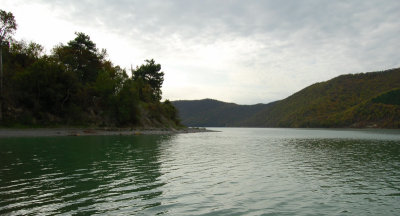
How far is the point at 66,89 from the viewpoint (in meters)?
87.9

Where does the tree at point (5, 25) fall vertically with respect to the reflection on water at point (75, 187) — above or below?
above

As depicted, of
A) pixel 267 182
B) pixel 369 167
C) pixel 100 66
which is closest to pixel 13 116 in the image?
pixel 100 66

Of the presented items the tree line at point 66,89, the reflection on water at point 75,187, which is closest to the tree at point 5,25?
the tree line at point 66,89

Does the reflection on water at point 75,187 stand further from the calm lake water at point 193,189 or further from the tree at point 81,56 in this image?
the tree at point 81,56

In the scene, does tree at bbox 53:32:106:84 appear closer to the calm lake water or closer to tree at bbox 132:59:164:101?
tree at bbox 132:59:164:101

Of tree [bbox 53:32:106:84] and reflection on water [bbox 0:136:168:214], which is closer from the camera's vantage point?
reflection on water [bbox 0:136:168:214]

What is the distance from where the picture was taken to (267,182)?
20016 mm

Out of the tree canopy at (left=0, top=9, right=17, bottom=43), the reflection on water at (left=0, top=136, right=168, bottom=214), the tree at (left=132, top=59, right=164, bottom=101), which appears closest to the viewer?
the reflection on water at (left=0, top=136, right=168, bottom=214)

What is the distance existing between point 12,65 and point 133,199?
9798 centimetres

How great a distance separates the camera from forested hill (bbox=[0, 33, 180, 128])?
8000cm

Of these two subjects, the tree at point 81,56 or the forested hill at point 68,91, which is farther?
the tree at point 81,56

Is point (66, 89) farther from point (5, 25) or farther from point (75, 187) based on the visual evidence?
point (75, 187)

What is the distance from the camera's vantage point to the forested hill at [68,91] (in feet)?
262

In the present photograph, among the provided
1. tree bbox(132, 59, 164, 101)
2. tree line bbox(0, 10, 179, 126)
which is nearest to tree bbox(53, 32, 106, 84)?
tree line bbox(0, 10, 179, 126)
